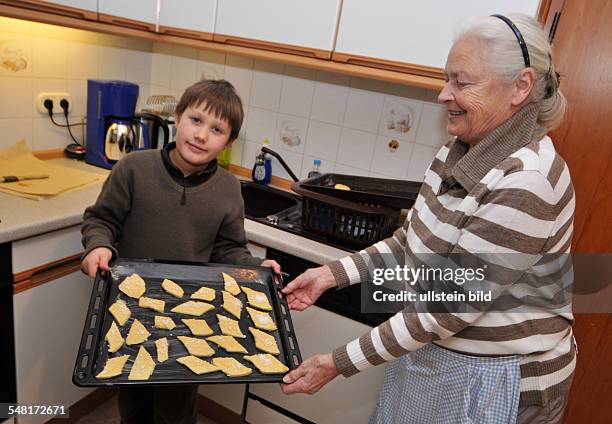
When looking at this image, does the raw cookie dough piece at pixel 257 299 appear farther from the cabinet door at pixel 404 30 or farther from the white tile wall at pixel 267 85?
the white tile wall at pixel 267 85

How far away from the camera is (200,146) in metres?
1.30

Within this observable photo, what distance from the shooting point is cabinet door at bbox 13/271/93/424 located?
144cm

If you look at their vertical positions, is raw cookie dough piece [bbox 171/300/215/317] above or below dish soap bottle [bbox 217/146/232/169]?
below

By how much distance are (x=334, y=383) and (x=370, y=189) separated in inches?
28.4

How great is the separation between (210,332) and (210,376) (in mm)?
155

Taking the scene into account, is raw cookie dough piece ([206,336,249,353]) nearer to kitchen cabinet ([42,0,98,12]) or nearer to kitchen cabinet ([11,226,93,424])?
kitchen cabinet ([11,226,93,424])

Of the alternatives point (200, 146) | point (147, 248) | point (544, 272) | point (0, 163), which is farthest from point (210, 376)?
point (0, 163)

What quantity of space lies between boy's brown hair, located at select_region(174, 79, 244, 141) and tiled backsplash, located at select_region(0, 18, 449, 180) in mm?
734

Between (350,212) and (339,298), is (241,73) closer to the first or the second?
(350,212)

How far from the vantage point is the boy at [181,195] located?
1.31m

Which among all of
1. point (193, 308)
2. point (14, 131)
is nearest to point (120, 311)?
point (193, 308)

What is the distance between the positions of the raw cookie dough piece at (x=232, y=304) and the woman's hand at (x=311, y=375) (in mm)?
262

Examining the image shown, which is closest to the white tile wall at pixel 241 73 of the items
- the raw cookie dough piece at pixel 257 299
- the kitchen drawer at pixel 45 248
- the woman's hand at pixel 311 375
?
the kitchen drawer at pixel 45 248

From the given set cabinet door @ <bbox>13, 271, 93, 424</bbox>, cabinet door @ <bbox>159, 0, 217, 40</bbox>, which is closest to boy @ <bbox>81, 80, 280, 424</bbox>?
cabinet door @ <bbox>13, 271, 93, 424</bbox>
